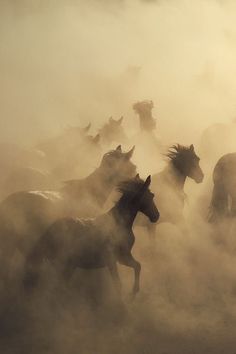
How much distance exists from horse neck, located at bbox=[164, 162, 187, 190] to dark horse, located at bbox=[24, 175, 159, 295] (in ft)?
8.27

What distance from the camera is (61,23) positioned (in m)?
31.8

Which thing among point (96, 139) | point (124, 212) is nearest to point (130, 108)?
point (96, 139)

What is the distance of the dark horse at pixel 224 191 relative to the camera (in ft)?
32.7

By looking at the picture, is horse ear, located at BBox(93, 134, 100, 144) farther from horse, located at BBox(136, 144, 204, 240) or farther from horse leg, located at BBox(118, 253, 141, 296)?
horse leg, located at BBox(118, 253, 141, 296)

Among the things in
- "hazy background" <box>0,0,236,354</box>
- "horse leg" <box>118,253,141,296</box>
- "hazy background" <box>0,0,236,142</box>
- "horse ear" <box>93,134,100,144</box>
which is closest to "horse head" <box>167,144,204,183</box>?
"hazy background" <box>0,0,236,354</box>

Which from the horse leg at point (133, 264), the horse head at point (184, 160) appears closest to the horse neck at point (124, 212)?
the horse leg at point (133, 264)

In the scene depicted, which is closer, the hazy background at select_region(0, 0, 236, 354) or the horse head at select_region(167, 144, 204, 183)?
the hazy background at select_region(0, 0, 236, 354)

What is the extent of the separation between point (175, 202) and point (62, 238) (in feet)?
10.0

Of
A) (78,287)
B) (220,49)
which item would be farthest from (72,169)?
(220,49)

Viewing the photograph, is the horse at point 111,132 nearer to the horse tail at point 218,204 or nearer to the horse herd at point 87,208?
the horse herd at point 87,208

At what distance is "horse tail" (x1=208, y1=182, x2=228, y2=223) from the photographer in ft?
32.6

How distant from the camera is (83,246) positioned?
280 inches

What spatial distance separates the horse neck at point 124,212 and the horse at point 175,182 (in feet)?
6.29

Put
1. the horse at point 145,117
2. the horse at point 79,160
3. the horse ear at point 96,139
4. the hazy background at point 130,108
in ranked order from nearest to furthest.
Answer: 1. the hazy background at point 130,108
2. the horse at point 79,160
3. the horse ear at point 96,139
4. the horse at point 145,117
